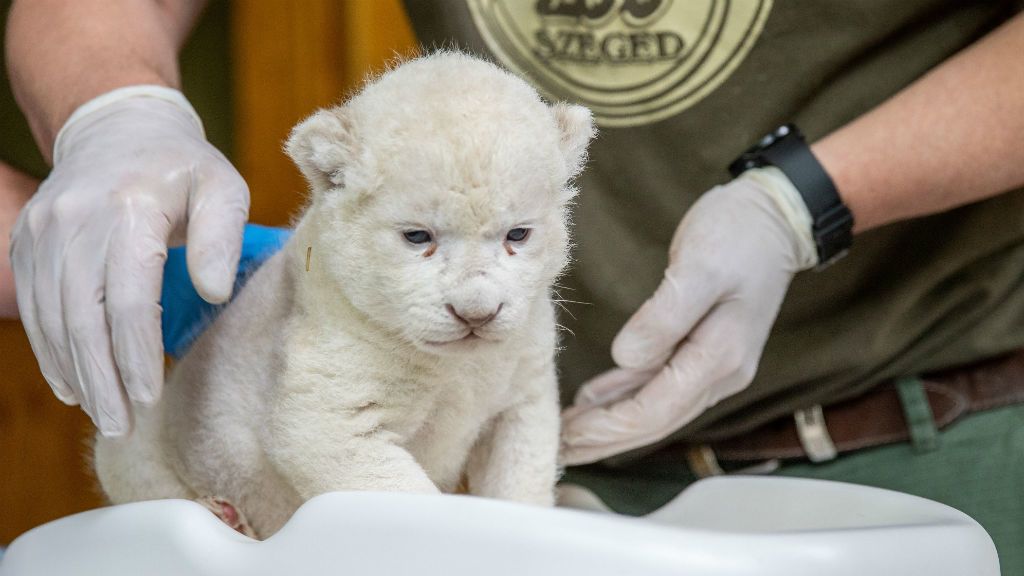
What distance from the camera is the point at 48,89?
52.5 inches

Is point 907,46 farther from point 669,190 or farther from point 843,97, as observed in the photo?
point 669,190

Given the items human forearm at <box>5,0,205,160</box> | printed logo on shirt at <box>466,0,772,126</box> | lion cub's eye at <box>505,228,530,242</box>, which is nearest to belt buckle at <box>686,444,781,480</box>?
printed logo on shirt at <box>466,0,772,126</box>

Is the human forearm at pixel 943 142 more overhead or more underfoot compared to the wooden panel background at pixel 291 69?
more overhead

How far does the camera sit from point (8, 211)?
4.46ft

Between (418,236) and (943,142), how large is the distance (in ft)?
3.06

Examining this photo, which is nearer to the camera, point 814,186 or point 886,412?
point 814,186

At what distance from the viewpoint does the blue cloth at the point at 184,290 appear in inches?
47.2

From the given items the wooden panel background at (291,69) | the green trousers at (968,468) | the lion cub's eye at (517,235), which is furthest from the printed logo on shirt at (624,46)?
the green trousers at (968,468)

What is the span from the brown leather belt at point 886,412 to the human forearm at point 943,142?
0.95 feet

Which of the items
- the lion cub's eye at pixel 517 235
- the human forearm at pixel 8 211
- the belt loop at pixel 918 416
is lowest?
the human forearm at pixel 8 211

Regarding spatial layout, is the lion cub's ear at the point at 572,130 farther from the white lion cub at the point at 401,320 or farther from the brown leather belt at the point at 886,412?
the brown leather belt at the point at 886,412

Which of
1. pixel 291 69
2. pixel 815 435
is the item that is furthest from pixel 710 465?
pixel 291 69

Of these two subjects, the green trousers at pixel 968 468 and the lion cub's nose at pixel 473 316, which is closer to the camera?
the lion cub's nose at pixel 473 316

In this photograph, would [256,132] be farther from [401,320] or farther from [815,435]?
[815,435]
